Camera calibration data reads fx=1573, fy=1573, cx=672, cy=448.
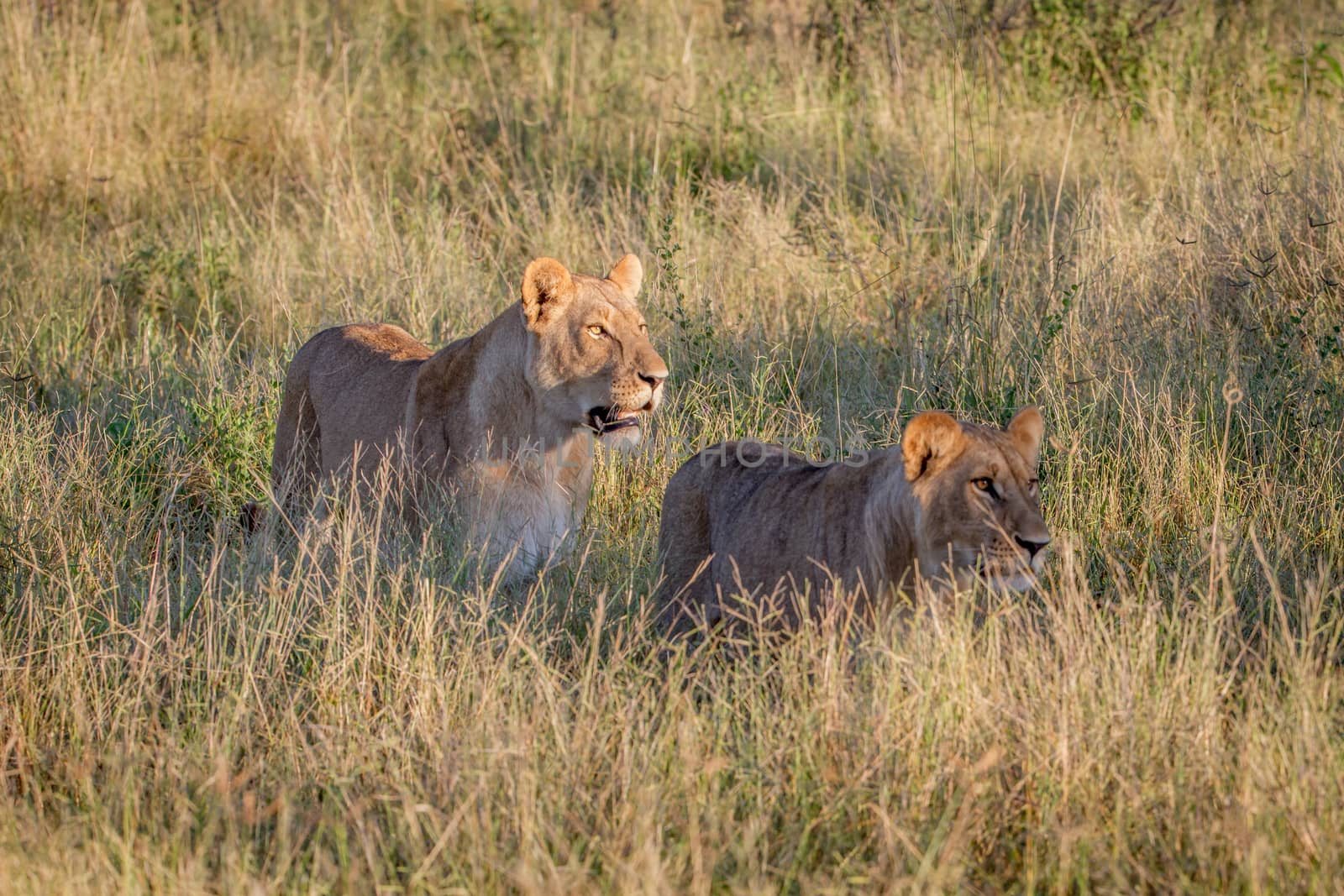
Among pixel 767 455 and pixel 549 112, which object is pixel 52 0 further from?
pixel 767 455

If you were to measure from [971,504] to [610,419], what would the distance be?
1.54 m

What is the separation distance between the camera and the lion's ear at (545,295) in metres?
4.85

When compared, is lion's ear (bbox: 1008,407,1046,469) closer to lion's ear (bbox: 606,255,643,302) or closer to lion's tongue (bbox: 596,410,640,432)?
lion's tongue (bbox: 596,410,640,432)

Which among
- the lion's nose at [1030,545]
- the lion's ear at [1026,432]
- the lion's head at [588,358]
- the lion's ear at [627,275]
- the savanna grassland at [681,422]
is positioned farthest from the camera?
the lion's ear at [627,275]

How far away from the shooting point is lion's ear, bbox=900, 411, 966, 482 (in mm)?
3572

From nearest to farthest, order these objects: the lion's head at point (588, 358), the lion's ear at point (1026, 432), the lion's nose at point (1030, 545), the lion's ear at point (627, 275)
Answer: the lion's nose at point (1030, 545) < the lion's ear at point (1026, 432) < the lion's head at point (588, 358) < the lion's ear at point (627, 275)

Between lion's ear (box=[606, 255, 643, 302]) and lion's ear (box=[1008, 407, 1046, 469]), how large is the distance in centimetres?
174

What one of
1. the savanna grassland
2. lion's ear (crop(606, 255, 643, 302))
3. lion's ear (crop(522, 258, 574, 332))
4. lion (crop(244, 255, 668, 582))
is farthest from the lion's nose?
lion's ear (crop(606, 255, 643, 302))

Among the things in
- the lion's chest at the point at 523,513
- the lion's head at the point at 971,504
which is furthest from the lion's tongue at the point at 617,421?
the lion's head at the point at 971,504

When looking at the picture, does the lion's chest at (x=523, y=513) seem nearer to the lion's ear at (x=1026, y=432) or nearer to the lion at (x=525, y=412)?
the lion at (x=525, y=412)

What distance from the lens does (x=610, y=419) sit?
4.86 m

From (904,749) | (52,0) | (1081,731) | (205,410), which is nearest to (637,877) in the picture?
(904,749)

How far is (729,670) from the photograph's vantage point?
3.85m

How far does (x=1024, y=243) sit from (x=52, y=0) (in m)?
6.51
